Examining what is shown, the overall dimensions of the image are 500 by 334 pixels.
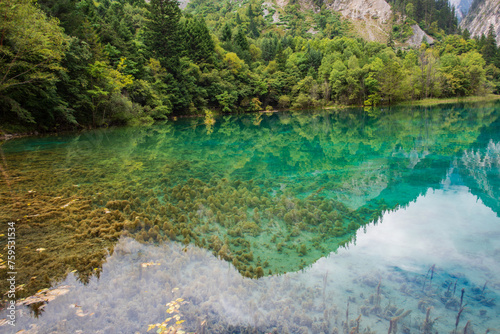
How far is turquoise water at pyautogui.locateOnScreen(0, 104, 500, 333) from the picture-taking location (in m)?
3.02

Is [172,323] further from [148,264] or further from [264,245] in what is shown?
[264,245]

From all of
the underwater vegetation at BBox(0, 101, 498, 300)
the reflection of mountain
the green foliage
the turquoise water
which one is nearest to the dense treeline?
the green foliage

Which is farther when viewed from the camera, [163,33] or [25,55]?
[163,33]

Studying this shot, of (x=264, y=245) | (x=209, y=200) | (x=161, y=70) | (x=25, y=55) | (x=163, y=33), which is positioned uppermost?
(x=163, y=33)

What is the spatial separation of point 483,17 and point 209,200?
180 meters

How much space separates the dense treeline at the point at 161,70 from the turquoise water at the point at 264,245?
11.7 meters

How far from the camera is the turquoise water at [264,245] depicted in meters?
3.02

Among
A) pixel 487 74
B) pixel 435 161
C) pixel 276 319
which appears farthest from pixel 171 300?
pixel 487 74

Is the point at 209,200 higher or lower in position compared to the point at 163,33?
lower

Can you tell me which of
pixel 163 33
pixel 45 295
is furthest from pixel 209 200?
pixel 163 33

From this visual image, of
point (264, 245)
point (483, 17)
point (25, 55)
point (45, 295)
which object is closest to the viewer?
point (45, 295)

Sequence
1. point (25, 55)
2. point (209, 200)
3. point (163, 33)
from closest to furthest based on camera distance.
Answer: point (209, 200) < point (25, 55) < point (163, 33)

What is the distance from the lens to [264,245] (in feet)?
15.8

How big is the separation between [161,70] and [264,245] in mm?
39739
